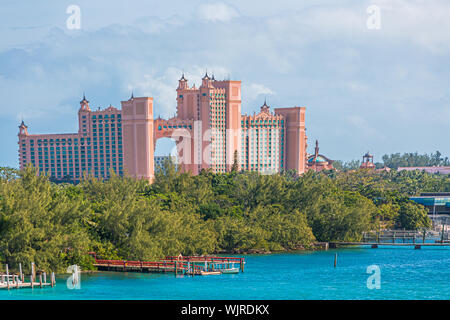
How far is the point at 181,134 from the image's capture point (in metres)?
107

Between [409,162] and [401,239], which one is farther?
[409,162]

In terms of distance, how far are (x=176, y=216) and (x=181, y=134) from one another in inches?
2706

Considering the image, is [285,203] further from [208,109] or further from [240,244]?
[208,109]

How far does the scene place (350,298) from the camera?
28812 millimetres

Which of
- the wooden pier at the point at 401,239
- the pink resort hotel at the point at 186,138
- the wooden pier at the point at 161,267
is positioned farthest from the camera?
the pink resort hotel at the point at 186,138

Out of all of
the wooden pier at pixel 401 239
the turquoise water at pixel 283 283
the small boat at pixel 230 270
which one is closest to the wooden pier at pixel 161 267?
the small boat at pixel 230 270

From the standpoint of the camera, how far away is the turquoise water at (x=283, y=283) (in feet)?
93.0

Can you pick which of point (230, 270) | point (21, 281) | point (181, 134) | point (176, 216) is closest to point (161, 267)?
point (230, 270)

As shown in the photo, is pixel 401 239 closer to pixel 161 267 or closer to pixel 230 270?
pixel 230 270

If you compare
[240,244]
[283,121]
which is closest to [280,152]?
[283,121]

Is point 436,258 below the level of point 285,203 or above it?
below

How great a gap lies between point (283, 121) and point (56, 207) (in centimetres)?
8334

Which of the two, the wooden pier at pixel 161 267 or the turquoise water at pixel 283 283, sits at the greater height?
the wooden pier at pixel 161 267

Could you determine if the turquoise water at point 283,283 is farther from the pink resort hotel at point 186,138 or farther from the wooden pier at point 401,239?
the pink resort hotel at point 186,138
